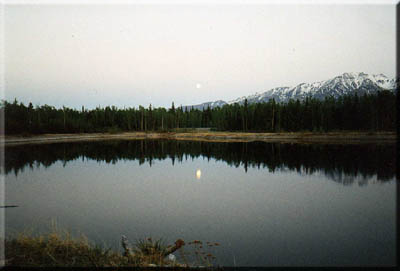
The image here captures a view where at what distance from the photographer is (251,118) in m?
88.6

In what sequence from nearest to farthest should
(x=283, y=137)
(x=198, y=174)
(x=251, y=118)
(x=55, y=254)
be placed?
1. (x=55, y=254)
2. (x=198, y=174)
3. (x=283, y=137)
4. (x=251, y=118)

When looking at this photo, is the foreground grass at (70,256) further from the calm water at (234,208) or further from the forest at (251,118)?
the forest at (251,118)

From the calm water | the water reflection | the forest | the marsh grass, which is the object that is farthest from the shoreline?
the marsh grass

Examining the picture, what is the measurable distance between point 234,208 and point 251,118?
77933 millimetres

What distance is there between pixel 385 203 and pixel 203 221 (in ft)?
37.9

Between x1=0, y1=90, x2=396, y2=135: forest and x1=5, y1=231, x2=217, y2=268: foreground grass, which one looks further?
x1=0, y1=90, x2=396, y2=135: forest

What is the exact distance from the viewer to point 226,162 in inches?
1168

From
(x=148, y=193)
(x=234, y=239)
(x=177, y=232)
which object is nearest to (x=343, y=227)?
(x=234, y=239)

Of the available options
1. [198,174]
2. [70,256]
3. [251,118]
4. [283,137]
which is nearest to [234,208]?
[70,256]

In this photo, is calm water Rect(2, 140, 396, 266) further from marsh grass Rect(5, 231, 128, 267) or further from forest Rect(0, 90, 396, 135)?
forest Rect(0, 90, 396, 135)

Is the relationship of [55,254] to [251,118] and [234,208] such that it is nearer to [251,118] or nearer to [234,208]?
[234,208]

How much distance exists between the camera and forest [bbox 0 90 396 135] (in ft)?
210

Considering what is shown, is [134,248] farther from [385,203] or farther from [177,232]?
[385,203]

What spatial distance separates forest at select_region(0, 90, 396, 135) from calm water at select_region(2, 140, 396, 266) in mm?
42587
